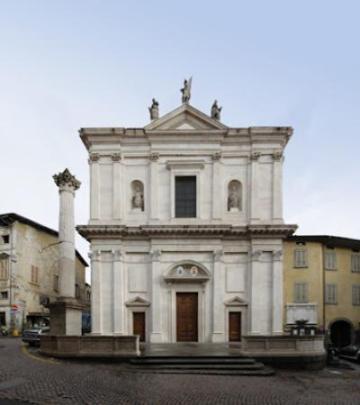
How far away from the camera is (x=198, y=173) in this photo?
30.8 m

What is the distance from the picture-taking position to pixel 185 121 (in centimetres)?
3123

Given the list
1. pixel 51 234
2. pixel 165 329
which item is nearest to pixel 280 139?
pixel 165 329

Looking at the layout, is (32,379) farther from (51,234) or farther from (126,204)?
(51,234)

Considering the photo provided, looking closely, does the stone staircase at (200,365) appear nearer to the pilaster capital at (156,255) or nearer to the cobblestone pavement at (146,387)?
the cobblestone pavement at (146,387)

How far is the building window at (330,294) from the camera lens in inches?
1626

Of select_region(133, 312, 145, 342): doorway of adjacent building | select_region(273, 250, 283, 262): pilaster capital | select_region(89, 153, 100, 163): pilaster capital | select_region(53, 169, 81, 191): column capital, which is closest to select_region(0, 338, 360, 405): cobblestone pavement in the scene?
select_region(53, 169, 81, 191): column capital

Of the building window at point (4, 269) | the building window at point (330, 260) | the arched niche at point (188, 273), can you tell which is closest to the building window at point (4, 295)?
the building window at point (4, 269)

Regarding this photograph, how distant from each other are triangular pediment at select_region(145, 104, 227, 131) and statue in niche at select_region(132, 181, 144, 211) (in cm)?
330

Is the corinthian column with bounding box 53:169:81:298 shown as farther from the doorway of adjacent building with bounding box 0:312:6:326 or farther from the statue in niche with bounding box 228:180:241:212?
the doorway of adjacent building with bounding box 0:312:6:326

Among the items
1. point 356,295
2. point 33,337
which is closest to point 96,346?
point 33,337

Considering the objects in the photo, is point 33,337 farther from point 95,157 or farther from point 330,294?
point 330,294

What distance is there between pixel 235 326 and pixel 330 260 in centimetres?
1516

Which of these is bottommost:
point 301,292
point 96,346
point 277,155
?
point 96,346

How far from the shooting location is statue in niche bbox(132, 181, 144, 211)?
30875 millimetres
